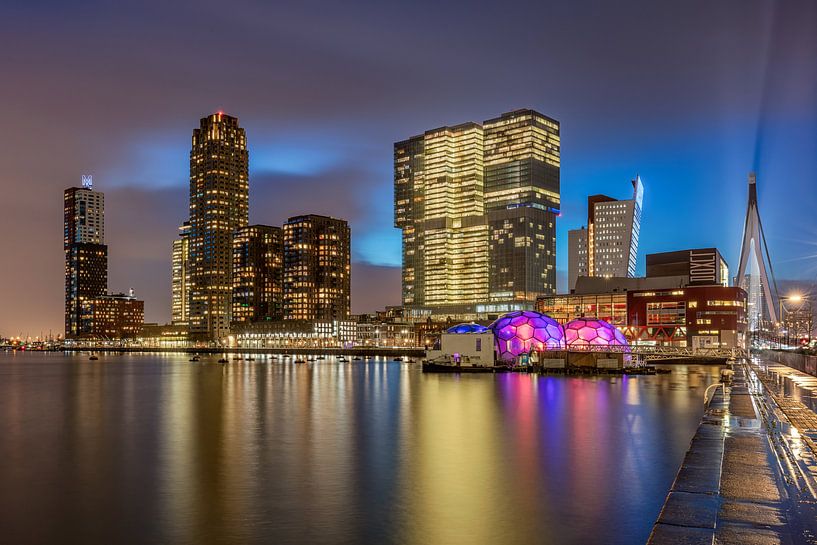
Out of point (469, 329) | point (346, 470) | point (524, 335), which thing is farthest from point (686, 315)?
point (346, 470)

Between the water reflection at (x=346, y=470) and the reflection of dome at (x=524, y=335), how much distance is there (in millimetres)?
49712

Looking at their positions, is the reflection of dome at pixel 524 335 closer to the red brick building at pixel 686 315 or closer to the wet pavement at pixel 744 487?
the wet pavement at pixel 744 487

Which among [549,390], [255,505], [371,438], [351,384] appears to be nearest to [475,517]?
[255,505]

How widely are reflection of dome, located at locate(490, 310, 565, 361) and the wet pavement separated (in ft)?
252

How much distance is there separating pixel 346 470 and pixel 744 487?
1602cm

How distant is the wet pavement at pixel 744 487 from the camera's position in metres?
13.5

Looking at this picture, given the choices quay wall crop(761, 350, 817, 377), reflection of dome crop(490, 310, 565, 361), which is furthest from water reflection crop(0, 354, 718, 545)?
reflection of dome crop(490, 310, 565, 361)

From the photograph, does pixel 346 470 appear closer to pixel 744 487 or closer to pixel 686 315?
pixel 744 487

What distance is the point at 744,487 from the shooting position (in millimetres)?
17406

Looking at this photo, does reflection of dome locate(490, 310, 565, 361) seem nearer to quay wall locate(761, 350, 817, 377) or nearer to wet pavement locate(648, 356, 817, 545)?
quay wall locate(761, 350, 817, 377)

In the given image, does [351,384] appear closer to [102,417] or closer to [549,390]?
[549,390]

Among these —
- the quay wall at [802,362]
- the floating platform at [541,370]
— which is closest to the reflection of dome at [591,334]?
the floating platform at [541,370]

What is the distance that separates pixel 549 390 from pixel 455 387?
414 inches

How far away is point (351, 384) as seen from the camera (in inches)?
3312
